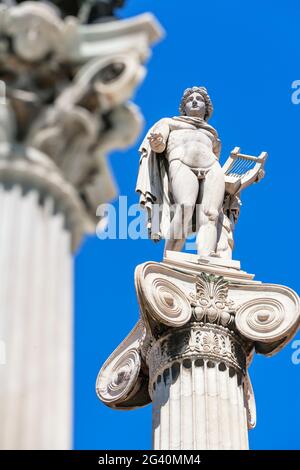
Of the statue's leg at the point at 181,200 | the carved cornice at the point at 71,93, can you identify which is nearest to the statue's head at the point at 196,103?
the statue's leg at the point at 181,200

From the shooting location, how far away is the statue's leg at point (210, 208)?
79.0 ft

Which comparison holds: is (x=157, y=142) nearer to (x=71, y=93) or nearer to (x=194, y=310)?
(x=194, y=310)

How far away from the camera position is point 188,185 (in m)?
24.8

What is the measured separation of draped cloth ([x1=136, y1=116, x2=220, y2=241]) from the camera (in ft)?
81.1

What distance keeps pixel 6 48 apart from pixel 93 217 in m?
1.89

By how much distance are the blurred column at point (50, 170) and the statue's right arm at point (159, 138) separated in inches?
520

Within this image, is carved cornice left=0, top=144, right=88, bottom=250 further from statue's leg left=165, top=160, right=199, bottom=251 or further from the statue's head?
the statue's head

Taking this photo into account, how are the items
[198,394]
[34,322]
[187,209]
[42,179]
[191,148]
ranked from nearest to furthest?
[34,322]
[42,179]
[198,394]
[187,209]
[191,148]

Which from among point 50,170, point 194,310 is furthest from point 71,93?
point 194,310

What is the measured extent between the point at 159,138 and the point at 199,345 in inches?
230

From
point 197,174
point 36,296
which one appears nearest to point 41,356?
point 36,296

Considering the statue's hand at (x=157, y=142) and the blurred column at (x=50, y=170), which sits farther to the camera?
the statue's hand at (x=157, y=142)

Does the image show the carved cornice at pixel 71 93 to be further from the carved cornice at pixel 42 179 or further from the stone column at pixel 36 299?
the stone column at pixel 36 299
